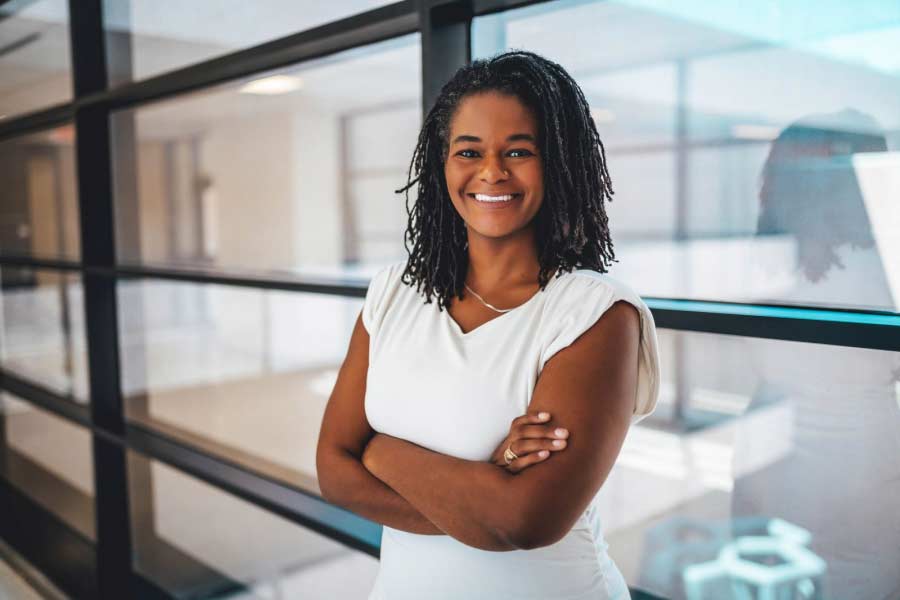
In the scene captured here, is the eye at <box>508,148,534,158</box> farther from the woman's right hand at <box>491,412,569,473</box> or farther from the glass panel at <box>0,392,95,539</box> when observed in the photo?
the glass panel at <box>0,392,95,539</box>

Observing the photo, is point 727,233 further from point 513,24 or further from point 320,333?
point 320,333

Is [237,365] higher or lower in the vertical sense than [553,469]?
lower

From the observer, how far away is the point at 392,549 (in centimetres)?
122

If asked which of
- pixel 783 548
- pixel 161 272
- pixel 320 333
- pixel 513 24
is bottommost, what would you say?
pixel 783 548

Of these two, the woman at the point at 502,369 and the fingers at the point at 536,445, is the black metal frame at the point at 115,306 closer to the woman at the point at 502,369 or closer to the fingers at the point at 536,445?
the woman at the point at 502,369

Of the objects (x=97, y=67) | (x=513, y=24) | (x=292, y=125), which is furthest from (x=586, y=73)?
(x=97, y=67)

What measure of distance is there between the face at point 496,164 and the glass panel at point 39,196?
8.78ft

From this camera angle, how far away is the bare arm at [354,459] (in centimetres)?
117

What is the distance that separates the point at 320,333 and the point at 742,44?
1.45 meters

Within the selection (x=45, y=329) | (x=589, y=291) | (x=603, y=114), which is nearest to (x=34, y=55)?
(x=45, y=329)

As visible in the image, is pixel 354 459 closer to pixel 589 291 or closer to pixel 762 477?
pixel 589 291

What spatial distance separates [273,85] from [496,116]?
1.41m

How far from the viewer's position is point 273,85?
234cm

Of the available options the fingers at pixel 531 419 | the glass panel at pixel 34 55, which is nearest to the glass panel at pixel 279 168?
the glass panel at pixel 34 55
